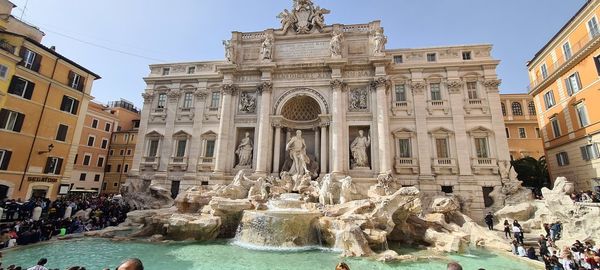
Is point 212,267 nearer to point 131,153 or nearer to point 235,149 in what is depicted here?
point 235,149

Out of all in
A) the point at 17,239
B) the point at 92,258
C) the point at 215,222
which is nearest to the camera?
the point at 92,258

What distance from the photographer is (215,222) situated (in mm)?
13023

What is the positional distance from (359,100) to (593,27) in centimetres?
1489

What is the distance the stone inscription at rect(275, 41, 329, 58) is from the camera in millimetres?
22234

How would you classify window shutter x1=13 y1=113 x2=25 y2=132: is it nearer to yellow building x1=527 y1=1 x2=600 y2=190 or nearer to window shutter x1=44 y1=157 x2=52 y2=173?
window shutter x1=44 y1=157 x2=52 y2=173

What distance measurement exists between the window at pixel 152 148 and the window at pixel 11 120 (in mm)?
7852

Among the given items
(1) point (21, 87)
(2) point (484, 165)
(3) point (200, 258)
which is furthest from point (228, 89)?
(2) point (484, 165)

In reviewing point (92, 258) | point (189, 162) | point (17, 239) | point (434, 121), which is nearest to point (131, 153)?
point (189, 162)

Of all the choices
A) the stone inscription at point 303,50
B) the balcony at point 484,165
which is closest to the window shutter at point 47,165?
the stone inscription at point 303,50

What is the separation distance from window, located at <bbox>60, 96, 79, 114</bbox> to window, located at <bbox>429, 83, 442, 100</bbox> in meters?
27.3

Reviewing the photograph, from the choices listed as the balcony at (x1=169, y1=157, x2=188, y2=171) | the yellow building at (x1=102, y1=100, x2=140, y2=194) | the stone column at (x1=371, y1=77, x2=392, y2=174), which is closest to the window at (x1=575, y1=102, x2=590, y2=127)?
the stone column at (x1=371, y1=77, x2=392, y2=174)

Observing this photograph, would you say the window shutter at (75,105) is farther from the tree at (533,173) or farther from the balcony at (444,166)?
the tree at (533,173)

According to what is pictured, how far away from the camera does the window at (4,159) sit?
674 inches

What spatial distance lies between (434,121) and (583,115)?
9116mm
